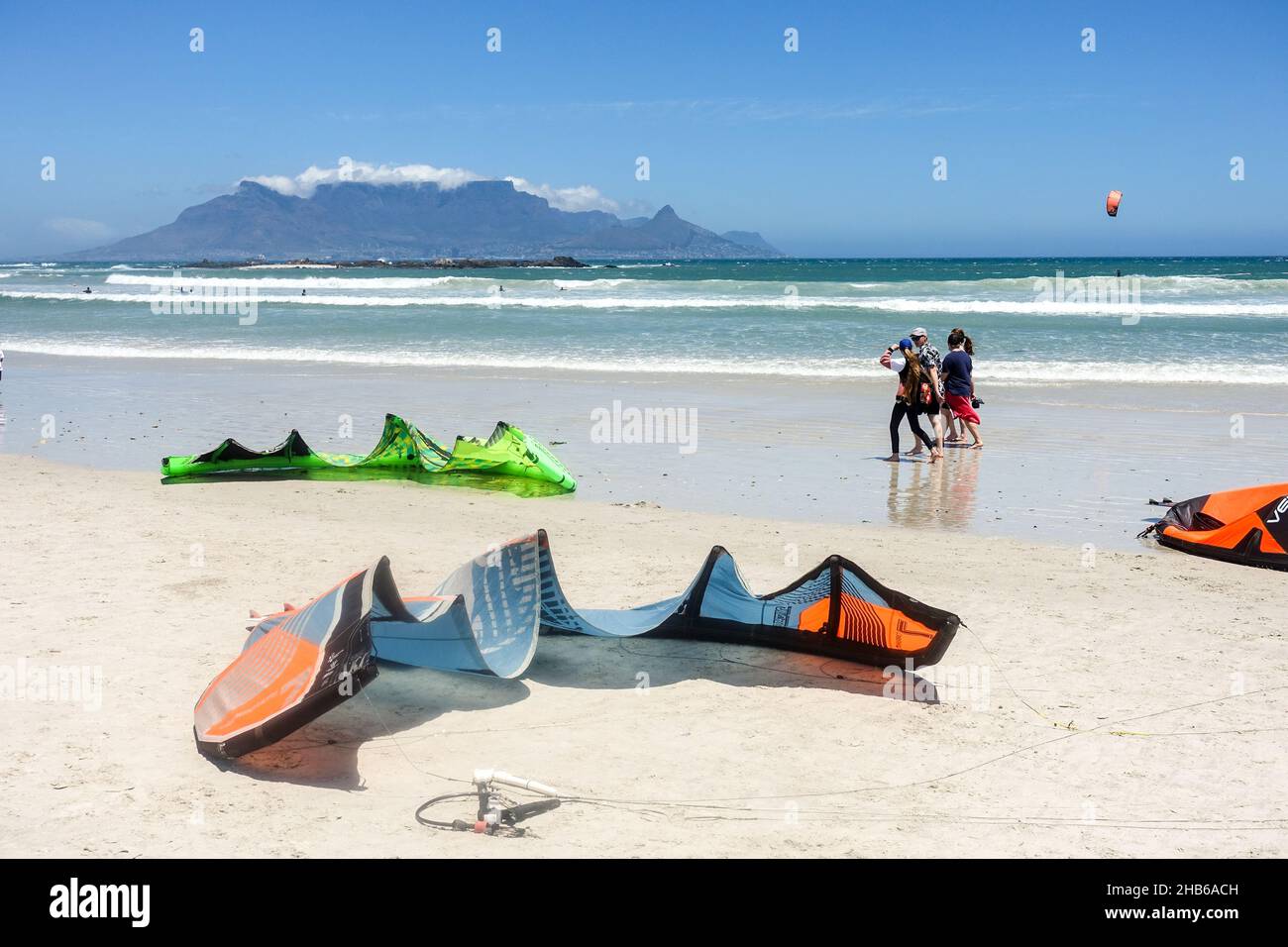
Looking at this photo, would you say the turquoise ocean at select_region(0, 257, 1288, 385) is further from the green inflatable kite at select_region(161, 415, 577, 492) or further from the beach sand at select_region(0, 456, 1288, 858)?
the beach sand at select_region(0, 456, 1288, 858)

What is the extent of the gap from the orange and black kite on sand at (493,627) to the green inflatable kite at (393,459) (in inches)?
154

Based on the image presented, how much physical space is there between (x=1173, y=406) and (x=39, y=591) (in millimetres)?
Answer: 13523

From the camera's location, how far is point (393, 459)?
993cm

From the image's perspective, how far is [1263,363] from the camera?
19.7 meters

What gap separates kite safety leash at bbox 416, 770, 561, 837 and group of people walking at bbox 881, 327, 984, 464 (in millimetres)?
7830

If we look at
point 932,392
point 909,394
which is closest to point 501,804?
point 909,394

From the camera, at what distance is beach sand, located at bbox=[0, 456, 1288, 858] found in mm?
3768

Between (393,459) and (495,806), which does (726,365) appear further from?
(495,806)

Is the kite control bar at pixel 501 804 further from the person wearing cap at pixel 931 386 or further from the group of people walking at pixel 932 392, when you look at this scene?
the person wearing cap at pixel 931 386

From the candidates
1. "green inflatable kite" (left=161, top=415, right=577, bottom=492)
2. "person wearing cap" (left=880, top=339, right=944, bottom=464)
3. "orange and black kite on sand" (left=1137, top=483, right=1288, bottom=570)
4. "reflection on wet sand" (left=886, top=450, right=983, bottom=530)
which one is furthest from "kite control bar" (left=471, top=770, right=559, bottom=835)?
"person wearing cap" (left=880, top=339, right=944, bottom=464)

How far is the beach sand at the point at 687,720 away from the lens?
3.77 m

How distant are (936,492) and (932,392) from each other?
2.09 m
